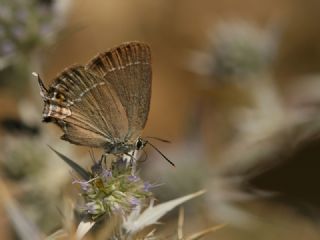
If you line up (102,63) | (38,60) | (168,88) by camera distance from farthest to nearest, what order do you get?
(168,88) → (38,60) → (102,63)

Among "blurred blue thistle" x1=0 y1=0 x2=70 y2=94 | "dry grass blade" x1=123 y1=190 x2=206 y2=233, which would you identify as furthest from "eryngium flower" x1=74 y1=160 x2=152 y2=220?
"blurred blue thistle" x1=0 y1=0 x2=70 y2=94

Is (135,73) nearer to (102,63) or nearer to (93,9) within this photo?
(102,63)

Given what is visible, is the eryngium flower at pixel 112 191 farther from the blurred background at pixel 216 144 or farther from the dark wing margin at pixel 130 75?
the blurred background at pixel 216 144

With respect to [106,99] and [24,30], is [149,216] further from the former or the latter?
[24,30]

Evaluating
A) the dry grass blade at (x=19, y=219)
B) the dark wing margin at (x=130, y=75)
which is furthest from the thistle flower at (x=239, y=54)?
the dry grass blade at (x=19, y=219)

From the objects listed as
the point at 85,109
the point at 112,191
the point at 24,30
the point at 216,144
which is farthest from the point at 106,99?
the point at 216,144

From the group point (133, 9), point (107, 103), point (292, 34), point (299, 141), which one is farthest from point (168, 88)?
point (107, 103)
